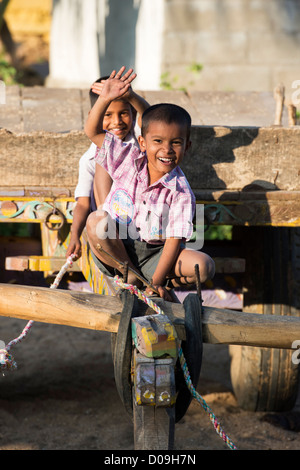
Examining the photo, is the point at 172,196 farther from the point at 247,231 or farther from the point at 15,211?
the point at 247,231

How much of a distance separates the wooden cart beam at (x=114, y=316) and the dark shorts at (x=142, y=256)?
1.80 feet

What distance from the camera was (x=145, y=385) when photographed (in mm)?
1737

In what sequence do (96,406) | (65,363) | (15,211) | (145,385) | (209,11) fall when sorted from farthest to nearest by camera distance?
(209,11), (65,363), (96,406), (15,211), (145,385)

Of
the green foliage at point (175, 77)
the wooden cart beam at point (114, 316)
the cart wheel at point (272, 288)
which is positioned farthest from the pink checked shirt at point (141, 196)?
the green foliage at point (175, 77)

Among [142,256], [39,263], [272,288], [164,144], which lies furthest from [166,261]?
[272,288]

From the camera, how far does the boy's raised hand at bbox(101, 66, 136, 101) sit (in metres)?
2.43

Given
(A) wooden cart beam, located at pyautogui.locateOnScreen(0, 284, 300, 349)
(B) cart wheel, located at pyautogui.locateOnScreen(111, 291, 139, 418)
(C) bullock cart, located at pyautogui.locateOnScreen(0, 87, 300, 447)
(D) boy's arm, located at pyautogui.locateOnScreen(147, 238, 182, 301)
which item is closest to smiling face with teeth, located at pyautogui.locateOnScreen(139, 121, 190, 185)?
(D) boy's arm, located at pyautogui.locateOnScreen(147, 238, 182, 301)

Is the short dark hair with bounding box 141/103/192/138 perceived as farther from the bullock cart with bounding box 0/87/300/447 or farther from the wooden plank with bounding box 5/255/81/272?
the wooden plank with bounding box 5/255/81/272

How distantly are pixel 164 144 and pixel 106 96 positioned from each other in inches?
11.5

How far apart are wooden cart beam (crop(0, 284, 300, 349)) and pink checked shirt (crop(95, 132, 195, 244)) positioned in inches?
20.7

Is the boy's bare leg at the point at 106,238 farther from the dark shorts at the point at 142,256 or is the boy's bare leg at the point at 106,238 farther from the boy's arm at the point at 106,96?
the boy's arm at the point at 106,96

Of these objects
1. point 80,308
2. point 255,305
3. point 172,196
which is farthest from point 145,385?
point 255,305

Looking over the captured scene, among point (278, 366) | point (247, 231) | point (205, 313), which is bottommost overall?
point (278, 366)

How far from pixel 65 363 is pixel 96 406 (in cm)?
73
